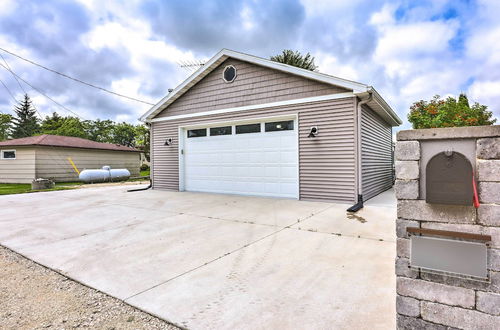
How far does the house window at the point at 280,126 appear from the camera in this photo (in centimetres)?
703

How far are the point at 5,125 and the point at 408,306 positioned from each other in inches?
1771

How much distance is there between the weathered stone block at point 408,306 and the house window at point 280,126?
5.85 meters

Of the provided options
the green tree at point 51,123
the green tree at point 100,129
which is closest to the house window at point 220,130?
the green tree at point 100,129

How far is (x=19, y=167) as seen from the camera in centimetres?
1393

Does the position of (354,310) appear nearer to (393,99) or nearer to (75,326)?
(75,326)

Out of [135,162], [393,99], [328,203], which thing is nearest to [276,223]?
[328,203]

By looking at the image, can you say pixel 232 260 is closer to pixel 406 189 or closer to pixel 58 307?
pixel 58 307

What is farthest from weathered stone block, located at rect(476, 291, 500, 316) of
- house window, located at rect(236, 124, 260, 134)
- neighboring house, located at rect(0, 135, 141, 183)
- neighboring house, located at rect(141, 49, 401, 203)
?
neighboring house, located at rect(0, 135, 141, 183)

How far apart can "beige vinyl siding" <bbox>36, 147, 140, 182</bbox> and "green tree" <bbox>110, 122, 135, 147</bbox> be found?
17.4 meters

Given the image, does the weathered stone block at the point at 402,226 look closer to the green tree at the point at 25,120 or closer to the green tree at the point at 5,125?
the green tree at the point at 5,125

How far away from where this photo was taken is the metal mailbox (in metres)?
1.27

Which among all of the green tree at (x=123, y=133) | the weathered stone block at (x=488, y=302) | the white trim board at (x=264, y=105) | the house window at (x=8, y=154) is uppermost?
the green tree at (x=123, y=133)

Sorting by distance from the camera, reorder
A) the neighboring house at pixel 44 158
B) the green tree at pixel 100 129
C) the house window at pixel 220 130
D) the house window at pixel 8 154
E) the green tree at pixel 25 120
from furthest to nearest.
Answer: the green tree at pixel 25 120 → the green tree at pixel 100 129 → the house window at pixel 8 154 → the neighboring house at pixel 44 158 → the house window at pixel 220 130

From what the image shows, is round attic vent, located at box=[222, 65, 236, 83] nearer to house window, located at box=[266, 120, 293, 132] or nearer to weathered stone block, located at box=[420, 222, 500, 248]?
house window, located at box=[266, 120, 293, 132]
